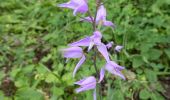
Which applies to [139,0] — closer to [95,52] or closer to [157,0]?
[157,0]

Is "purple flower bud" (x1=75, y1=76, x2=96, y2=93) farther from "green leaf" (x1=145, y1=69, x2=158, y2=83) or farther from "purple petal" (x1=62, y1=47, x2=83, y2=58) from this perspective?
"green leaf" (x1=145, y1=69, x2=158, y2=83)

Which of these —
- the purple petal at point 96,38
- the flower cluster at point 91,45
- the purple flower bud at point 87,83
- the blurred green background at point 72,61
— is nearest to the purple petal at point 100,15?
the flower cluster at point 91,45

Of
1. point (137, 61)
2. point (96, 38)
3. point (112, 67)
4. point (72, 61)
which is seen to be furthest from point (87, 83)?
point (137, 61)

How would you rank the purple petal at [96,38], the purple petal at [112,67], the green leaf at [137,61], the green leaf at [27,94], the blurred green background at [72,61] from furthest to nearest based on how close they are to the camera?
1. the green leaf at [137,61]
2. the blurred green background at [72,61]
3. the green leaf at [27,94]
4. the purple petal at [112,67]
5. the purple petal at [96,38]

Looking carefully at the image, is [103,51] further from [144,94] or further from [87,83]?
[144,94]

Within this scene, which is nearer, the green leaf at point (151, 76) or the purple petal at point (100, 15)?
the purple petal at point (100, 15)

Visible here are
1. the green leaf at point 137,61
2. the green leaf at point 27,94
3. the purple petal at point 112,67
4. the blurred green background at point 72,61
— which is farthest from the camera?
the green leaf at point 137,61

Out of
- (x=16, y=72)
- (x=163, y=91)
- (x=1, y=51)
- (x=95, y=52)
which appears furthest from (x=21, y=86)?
(x=95, y=52)

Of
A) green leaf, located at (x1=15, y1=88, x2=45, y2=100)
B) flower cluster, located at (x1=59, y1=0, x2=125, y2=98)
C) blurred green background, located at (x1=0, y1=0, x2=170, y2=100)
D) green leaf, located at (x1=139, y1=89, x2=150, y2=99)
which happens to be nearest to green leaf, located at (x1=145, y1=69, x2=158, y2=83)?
blurred green background, located at (x1=0, y1=0, x2=170, y2=100)

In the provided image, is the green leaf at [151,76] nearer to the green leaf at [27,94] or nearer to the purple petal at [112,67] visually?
the green leaf at [27,94]
